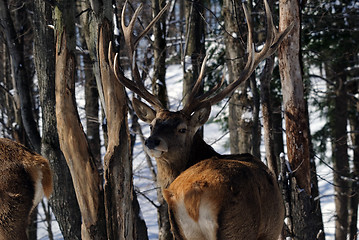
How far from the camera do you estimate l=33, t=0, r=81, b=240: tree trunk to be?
694cm

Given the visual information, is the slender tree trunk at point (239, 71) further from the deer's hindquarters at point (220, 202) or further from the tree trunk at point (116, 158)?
the deer's hindquarters at point (220, 202)

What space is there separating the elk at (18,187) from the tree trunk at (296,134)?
333 centimetres

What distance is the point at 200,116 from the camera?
5293 mm

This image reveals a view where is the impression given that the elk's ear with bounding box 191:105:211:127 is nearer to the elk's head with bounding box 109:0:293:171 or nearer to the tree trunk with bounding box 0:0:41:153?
the elk's head with bounding box 109:0:293:171

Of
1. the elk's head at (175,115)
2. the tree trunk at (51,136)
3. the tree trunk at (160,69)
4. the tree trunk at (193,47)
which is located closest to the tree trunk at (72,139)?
the elk's head at (175,115)

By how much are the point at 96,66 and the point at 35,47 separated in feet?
5.11

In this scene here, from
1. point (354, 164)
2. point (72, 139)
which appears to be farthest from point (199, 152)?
→ point (354, 164)

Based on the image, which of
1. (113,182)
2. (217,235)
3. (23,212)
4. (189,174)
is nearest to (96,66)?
(113,182)

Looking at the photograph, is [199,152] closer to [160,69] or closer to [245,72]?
[245,72]

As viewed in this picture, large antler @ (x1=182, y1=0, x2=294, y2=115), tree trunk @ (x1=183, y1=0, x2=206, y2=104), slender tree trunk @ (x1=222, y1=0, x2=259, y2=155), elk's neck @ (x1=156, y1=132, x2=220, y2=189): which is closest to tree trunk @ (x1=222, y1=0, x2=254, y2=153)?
slender tree trunk @ (x1=222, y1=0, x2=259, y2=155)

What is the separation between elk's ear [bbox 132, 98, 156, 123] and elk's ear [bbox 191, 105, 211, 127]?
499mm

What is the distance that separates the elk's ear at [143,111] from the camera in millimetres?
5504

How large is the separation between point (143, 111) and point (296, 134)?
236cm

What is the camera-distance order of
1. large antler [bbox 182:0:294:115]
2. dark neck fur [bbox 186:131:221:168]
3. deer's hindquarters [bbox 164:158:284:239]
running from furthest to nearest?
large antler [bbox 182:0:294:115] < dark neck fur [bbox 186:131:221:168] < deer's hindquarters [bbox 164:158:284:239]
